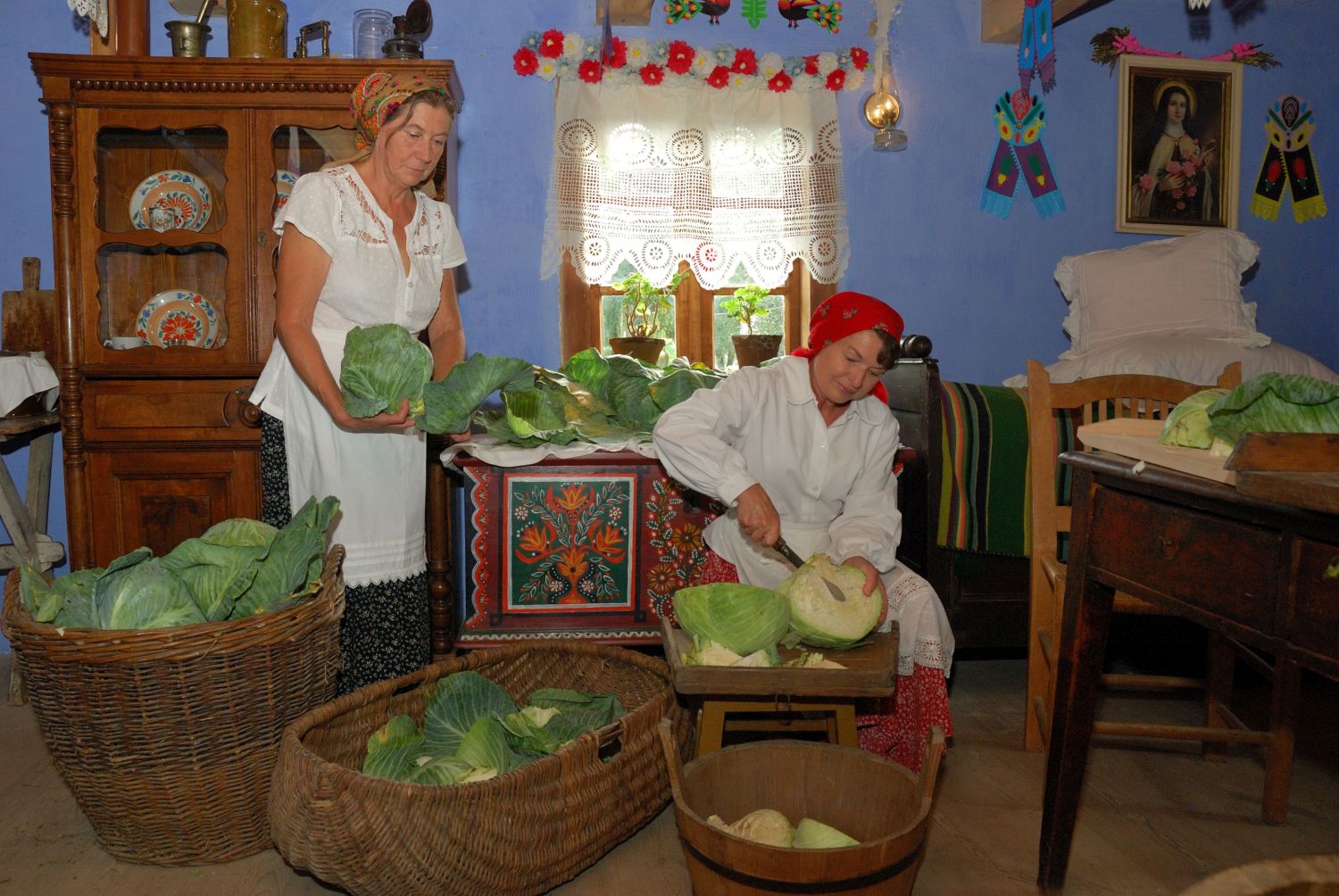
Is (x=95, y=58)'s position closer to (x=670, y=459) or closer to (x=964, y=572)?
(x=670, y=459)

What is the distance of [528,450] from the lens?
2.85 meters

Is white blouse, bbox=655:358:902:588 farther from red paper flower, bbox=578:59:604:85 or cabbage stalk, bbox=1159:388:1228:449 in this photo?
red paper flower, bbox=578:59:604:85

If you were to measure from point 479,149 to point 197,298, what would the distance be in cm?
118

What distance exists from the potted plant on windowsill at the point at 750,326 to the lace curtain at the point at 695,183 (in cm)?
8

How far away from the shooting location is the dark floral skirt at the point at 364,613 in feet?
8.08

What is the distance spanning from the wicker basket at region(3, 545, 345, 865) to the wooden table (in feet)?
5.12

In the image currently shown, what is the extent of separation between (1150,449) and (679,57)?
9.07ft

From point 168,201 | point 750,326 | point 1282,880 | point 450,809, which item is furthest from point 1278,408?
point 168,201

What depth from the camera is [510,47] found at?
3766 millimetres

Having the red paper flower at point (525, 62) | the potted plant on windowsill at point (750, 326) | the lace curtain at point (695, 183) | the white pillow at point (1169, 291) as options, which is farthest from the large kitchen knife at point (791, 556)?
the red paper flower at point (525, 62)

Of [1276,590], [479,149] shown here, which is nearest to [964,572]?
[1276,590]

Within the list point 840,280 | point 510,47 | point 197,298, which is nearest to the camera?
point 197,298

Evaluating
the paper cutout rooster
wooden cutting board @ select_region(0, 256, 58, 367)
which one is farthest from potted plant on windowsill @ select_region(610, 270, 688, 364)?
wooden cutting board @ select_region(0, 256, 58, 367)

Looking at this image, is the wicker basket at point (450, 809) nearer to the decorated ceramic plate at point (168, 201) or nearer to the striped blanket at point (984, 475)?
the striped blanket at point (984, 475)
